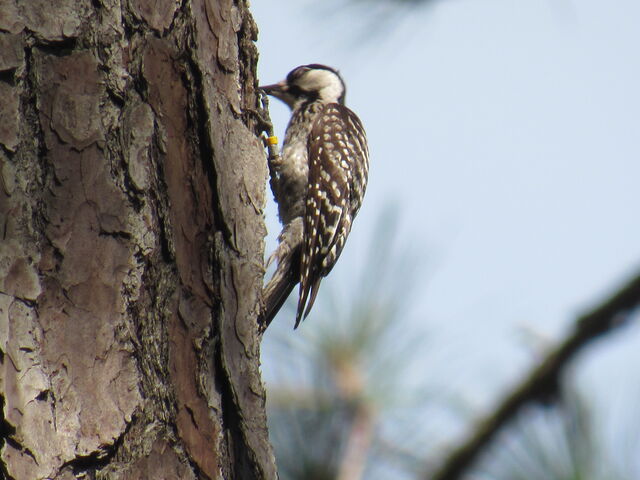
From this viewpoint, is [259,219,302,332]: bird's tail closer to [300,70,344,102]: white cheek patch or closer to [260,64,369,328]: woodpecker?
[260,64,369,328]: woodpecker

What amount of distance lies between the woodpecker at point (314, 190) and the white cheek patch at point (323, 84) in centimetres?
12

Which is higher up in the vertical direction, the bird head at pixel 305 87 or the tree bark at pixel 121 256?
the bird head at pixel 305 87

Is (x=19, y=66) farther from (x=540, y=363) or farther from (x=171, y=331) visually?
(x=540, y=363)

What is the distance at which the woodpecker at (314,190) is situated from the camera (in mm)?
4246

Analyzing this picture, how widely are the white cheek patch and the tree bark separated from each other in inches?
135

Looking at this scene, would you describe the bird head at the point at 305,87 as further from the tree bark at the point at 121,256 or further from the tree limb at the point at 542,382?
the tree bark at the point at 121,256

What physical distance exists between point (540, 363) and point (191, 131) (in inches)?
52.8

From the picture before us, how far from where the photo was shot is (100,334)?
156 centimetres

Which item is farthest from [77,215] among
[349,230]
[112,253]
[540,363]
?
[349,230]

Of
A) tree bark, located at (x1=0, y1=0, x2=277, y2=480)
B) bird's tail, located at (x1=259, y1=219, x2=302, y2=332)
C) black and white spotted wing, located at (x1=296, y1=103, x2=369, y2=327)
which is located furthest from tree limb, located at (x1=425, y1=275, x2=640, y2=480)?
black and white spotted wing, located at (x1=296, y1=103, x2=369, y2=327)

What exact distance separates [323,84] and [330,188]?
101 centimetres

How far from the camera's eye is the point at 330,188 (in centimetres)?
459

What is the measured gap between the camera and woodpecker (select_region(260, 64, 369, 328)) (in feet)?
13.9

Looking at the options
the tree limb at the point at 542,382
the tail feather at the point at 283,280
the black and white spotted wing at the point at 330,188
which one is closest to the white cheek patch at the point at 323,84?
the black and white spotted wing at the point at 330,188
